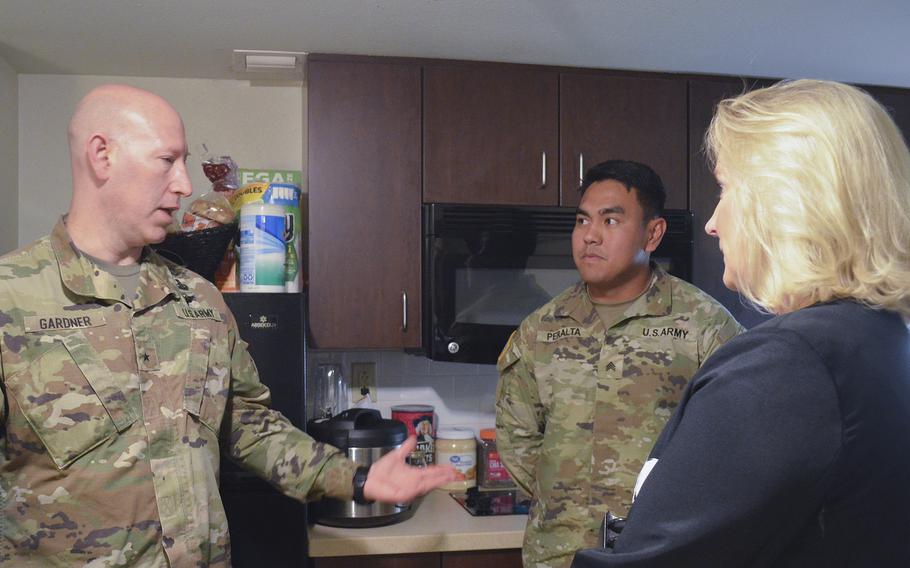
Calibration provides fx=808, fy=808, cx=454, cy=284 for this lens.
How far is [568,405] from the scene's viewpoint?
205 cm

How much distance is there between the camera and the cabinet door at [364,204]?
103 inches

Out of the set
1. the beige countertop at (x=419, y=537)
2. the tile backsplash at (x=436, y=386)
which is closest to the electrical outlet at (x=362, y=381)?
the tile backsplash at (x=436, y=386)

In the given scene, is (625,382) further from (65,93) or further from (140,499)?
(65,93)

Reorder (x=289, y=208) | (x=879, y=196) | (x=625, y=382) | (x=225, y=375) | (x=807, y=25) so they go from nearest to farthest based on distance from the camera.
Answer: (x=879, y=196) → (x=225, y=375) → (x=625, y=382) → (x=807, y=25) → (x=289, y=208)

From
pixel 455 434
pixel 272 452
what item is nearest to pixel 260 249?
pixel 272 452

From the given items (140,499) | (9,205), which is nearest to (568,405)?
(140,499)

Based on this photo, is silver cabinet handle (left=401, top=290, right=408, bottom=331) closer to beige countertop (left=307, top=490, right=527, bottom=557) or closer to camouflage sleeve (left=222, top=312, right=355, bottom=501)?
beige countertop (left=307, top=490, right=527, bottom=557)

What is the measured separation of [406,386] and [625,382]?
1213 mm

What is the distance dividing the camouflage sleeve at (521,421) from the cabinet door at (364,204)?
557 millimetres

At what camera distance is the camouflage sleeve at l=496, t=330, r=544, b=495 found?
217 centimetres

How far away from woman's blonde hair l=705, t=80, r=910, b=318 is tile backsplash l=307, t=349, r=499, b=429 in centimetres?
214

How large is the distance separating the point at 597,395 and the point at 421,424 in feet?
3.40

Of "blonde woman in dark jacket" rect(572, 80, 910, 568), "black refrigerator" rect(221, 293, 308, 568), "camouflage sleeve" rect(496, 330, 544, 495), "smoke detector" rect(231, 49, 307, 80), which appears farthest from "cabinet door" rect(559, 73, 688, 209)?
"blonde woman in dark jacket" rect(572, 80, 910, 568)

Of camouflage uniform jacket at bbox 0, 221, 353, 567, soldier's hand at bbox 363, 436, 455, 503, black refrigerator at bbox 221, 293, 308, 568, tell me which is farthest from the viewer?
black refrigerator at bbox 221, 293, 308, 568
